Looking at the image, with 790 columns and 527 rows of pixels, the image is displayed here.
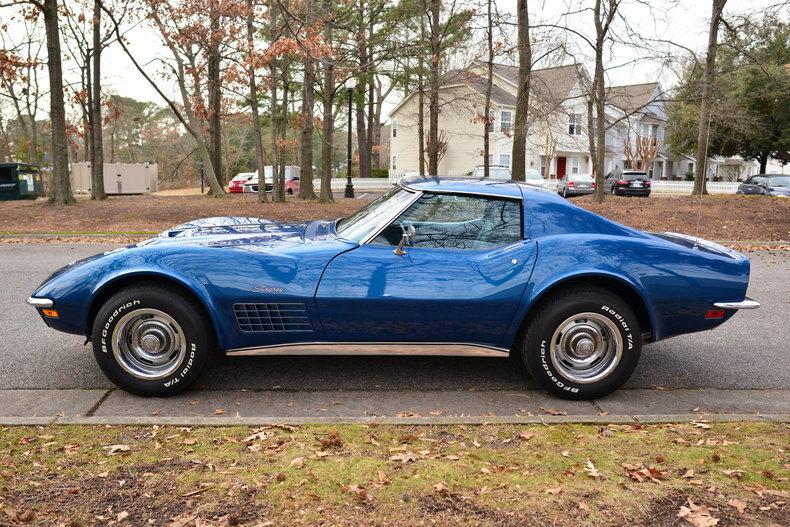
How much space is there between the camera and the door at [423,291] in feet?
12.9

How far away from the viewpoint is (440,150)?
1785 inches

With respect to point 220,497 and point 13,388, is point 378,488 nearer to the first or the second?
point 220,497

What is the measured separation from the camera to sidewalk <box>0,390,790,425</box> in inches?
143

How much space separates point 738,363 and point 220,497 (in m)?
4.21

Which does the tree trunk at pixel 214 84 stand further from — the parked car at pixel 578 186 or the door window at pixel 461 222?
the door window at pixel 461 222

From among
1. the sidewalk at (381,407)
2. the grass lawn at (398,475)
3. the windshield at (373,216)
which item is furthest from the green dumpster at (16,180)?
the grass lawn at (398,475)

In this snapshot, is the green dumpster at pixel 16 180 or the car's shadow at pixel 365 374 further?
the green dumpster at pixel 16 180

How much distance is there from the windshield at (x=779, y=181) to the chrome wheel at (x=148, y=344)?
1190 inches

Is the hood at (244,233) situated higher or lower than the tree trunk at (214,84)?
lower

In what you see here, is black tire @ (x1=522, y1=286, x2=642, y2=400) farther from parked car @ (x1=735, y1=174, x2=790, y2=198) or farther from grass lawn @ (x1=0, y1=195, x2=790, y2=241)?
parked car @ (x1=735, y1=174, x2=790, y2=198)

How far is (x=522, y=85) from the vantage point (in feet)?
54.3

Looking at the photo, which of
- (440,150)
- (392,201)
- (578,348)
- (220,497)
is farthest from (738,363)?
(440,150)

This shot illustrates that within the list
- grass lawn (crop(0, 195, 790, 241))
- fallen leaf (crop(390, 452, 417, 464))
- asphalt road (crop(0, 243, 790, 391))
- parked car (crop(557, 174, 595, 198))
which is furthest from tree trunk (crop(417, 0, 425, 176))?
fallen leaf (crop(390, 452, 417, 464))

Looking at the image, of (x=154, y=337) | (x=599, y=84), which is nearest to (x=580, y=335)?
(x=154, y=337)
